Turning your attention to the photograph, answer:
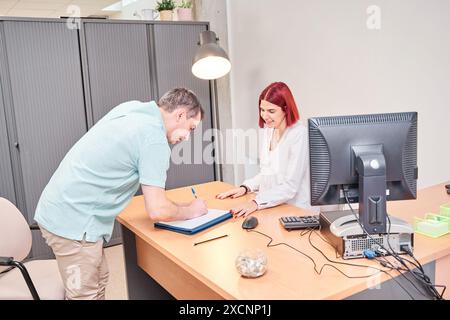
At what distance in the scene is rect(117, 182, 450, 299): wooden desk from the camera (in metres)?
1.18

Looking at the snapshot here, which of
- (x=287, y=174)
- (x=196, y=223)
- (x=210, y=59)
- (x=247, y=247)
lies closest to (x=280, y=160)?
(x=287, y=174)

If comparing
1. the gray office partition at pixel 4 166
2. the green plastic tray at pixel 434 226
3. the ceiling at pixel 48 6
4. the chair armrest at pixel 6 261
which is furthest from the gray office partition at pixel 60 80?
the ceiling at pixel 48 6

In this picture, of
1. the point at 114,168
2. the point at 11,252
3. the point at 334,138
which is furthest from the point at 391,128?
the point at 11,252

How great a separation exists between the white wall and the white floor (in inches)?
66.6

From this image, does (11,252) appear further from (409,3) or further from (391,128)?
(409,3)

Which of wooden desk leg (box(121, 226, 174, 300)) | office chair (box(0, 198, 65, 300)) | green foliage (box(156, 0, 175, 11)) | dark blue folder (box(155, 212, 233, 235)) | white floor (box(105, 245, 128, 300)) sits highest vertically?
green foliage (box(156, 0, 175, 11))

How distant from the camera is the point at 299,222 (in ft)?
5.46

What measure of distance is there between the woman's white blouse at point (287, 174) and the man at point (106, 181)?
0.49 m

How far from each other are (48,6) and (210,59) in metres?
4.93

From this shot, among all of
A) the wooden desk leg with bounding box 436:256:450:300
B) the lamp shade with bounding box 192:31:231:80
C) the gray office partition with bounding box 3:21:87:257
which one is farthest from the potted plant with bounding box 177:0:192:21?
the wooden desk leg with bounding box 436:256:450:300

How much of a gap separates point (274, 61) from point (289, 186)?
1.66 meters

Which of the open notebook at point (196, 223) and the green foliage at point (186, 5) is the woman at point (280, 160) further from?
the green foliage at point (186, 5)

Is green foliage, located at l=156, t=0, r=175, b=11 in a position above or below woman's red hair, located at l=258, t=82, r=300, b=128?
above

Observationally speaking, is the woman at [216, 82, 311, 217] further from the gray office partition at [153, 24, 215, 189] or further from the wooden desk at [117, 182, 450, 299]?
the gray office partition at [153, 24, 215, 189]
